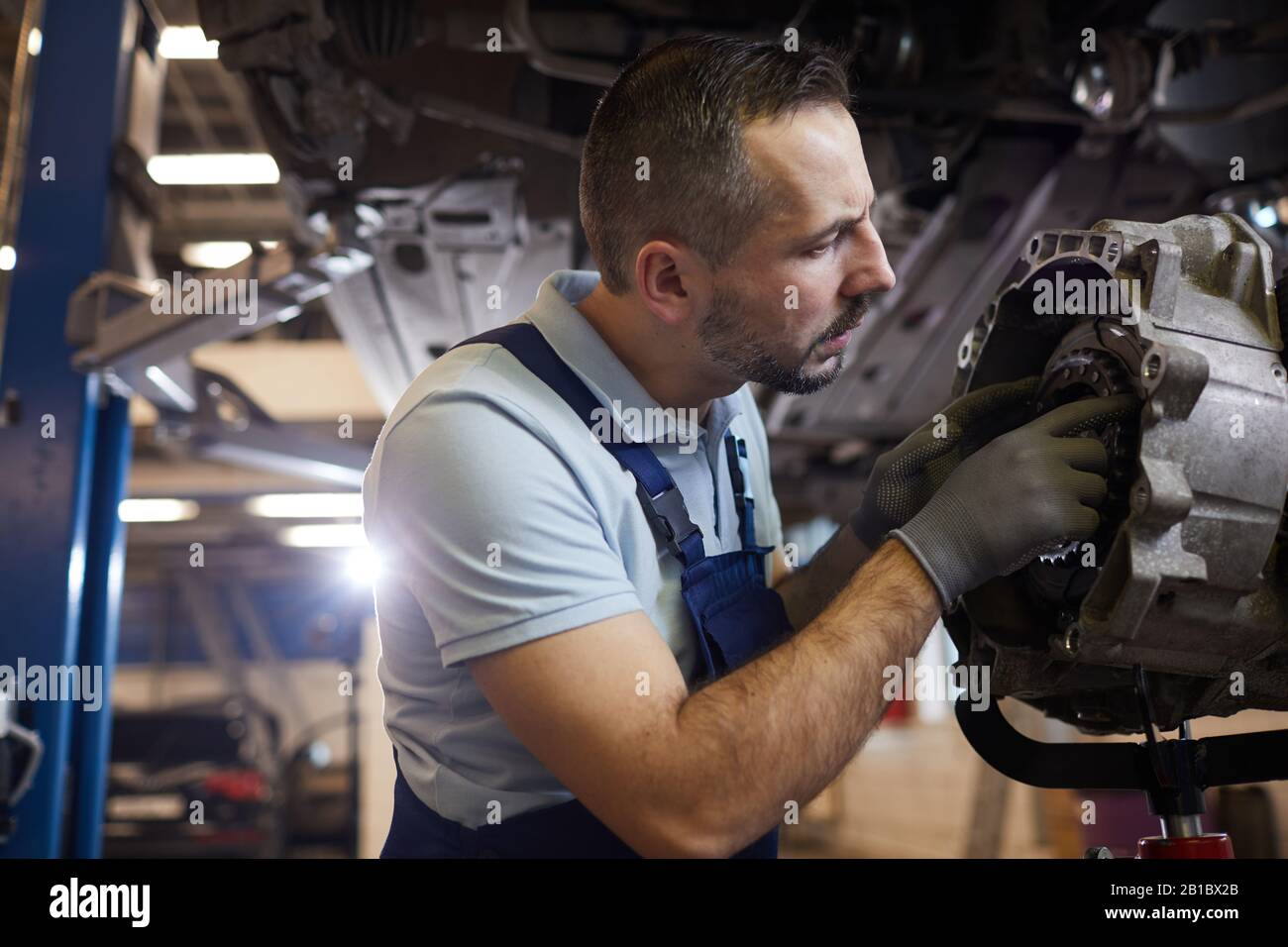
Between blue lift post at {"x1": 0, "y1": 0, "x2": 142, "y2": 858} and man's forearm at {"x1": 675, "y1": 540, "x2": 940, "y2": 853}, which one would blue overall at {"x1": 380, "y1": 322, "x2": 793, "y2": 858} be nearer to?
man's forearm at {"x1": 675, "y1": 540, "x2": 940, "y2": 853}

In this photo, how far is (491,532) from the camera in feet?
3.35

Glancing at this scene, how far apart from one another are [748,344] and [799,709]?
451 mm

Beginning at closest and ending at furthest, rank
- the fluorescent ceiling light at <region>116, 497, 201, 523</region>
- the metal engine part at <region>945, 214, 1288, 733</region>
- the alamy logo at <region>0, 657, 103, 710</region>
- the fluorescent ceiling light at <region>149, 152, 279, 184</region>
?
the metal engine part at <region>945, 214, 1288, 733</region>, the alamy logo at <region>0, 657, 103, 710</region>, the fluorescent ceiling light at <region>149, 152, 279, 184</region>, the fluorescent ceiling light at <region>116, 497, 201, 523</region>

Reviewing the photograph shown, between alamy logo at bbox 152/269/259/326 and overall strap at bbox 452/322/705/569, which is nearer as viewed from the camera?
overall strap at bbox 452/322/705/569

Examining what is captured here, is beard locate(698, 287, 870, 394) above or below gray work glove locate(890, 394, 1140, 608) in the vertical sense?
above

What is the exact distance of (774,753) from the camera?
962 millimetres

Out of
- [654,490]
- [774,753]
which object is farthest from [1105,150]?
[774,753]

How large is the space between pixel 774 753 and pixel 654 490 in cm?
34

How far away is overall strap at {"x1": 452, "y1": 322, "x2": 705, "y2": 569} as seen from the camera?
3.88ft

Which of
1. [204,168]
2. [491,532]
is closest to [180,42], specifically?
[491,532]

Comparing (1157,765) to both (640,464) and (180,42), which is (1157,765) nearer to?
(640,464)

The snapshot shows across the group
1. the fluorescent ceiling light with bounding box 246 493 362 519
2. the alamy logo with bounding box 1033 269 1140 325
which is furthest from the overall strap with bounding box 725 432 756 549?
the fluorescent ceiling light with bounding box 246 493 362 519
